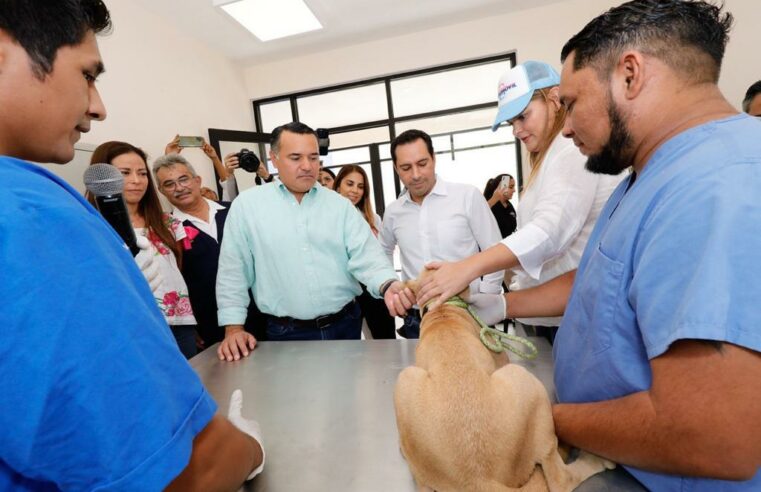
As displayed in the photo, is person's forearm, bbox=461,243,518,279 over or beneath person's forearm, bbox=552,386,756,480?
Answer: over

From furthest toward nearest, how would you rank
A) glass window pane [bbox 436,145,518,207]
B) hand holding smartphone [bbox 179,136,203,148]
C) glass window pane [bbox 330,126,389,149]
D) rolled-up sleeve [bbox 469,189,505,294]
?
glass window pane [bbox 330,126,389,149] < glass window pane [bbox 436,145,518,207] < hand holding smartphone [bbox 179,136,203,148] < rolled-up sleeve [bbox 469,189,505,294]

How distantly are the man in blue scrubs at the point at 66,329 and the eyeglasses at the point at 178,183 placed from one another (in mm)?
2378

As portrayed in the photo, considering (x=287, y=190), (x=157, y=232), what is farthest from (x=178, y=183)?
(x=287, y=190)

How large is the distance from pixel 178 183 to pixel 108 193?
1483 mm

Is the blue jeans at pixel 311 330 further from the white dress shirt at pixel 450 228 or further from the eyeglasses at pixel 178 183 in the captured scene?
the eyeglasses at pixel 178 183

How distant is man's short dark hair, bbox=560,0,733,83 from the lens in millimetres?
824

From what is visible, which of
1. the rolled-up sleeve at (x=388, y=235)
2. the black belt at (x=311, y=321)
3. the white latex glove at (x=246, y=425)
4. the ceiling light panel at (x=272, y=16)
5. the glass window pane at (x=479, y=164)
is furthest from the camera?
the glass window pane at (x=479, y=164)

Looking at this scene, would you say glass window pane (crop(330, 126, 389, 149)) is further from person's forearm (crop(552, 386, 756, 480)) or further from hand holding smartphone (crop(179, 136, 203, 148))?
person's forearm (crop(552, 386, 756, 480))

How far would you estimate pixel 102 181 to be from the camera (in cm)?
140

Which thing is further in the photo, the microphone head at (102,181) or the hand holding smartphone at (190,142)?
the hand holding smartphone at (190,142)

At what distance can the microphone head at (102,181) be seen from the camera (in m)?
1.38

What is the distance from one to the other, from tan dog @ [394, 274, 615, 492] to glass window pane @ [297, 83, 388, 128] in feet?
19.2

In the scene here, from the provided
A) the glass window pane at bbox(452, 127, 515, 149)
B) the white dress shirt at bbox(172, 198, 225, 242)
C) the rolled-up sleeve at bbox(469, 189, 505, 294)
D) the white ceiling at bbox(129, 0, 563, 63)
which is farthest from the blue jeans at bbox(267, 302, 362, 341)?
the glass window pane at bbox(452, 127, 515, 149)

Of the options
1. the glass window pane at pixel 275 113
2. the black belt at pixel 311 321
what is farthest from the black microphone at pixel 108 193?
the glass window pane at pixel 275 113
